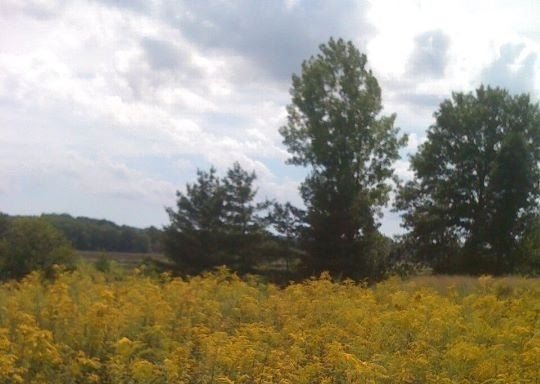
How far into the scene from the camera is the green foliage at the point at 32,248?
89.5ft

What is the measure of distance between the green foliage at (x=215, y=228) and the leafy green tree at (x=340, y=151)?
536 cm

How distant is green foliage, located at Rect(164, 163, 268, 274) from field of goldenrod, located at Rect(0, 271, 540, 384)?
22111mm

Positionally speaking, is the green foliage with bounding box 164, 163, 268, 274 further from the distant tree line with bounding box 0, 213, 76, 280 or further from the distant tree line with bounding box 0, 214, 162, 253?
the distant tree line with bounding box 0, 214, 162, 253

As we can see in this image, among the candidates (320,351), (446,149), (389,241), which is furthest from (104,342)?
(446,149)

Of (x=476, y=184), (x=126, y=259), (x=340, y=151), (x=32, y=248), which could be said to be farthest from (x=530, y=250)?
(x=126, y=259)

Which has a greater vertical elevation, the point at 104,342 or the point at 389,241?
the point at 389,241

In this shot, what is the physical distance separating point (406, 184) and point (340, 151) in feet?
15.3

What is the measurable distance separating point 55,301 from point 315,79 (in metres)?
21.4

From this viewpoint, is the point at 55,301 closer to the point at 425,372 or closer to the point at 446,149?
the point at 425,372

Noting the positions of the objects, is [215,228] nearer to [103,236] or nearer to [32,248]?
[32,248]

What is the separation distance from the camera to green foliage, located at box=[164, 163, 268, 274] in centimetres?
3192

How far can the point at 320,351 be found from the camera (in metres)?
6.95

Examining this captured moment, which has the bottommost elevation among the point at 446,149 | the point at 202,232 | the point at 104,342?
the point at 104,342

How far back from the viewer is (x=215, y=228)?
106ft
